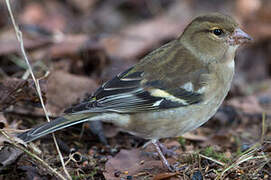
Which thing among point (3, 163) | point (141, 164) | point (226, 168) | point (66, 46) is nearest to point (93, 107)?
point (141, 164)

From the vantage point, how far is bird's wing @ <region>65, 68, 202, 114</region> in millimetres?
4023

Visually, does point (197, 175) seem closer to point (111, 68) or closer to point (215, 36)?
point (215, 36)

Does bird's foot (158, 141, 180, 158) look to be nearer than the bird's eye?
Yes

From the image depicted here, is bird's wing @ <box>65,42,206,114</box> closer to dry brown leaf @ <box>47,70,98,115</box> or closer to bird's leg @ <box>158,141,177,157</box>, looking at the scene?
bird's leg @ <box>158,141,177,157</box>

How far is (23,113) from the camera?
4629 mm

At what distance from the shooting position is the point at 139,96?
161 inches

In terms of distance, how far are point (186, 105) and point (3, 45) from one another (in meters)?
3.34

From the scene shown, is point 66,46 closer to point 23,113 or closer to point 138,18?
point 23,113

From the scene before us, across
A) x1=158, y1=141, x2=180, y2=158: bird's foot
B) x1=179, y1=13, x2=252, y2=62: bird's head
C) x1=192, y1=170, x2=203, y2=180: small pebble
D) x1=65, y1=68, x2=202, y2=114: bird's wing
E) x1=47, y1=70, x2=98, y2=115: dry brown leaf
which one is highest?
x1=179, y1=13, x2=252, y2=62: bird's head

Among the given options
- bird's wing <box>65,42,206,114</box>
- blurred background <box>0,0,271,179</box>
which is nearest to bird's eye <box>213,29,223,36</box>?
bird's wing <box>65,42,206,114</box>

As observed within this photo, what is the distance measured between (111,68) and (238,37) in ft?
5.99

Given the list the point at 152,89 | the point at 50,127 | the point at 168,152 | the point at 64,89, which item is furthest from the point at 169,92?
the point at 64,89

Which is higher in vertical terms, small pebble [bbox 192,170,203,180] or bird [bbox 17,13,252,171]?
bird [bbox 17,13,252,171]

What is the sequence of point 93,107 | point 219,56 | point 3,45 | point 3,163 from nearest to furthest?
point 3,163
point 93,107
point 219,56
point 3,45
